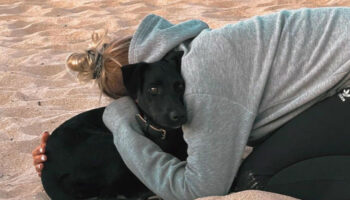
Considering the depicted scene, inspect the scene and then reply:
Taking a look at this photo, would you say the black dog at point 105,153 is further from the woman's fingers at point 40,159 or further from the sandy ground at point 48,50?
the sandy ground at point 48,50

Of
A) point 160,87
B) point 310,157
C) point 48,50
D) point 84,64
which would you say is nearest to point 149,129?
point 160,87

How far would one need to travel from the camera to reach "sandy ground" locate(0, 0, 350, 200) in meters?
3.03

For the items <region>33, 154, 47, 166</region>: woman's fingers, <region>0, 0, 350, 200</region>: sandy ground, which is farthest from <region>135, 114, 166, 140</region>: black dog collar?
<region>0, 0, 350, 200</region>: sandy ground

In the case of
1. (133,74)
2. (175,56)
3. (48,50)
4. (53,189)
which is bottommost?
(48,50)

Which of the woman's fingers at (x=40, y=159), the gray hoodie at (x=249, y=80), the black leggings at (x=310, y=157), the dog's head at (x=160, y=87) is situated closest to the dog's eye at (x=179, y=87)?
the dog's head at (x=160, y=87)

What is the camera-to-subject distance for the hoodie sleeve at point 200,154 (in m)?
1.99

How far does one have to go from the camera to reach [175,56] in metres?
2.23

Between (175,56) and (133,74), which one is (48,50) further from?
(175,56)

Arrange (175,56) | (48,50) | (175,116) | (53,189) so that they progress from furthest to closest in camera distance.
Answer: (48,50)
(53,189)
(175,56)
(175,116)

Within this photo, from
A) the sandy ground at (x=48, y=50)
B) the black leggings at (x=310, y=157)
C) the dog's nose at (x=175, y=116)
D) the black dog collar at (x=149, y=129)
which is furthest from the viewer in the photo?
the sandy ground at (x=48, y=50)

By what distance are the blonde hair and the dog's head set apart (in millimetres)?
146

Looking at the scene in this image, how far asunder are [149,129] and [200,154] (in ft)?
1.62

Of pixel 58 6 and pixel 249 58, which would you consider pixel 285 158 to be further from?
pixel 58 6

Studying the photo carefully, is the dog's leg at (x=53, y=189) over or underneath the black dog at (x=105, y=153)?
underneath
